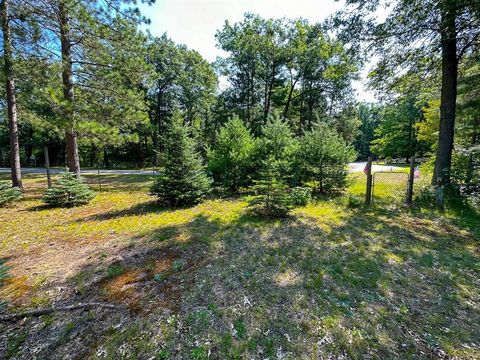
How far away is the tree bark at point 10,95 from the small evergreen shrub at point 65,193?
240 centimetres

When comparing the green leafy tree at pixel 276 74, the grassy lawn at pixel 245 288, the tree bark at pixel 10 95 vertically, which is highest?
the green leafy tree at pixel 276 74

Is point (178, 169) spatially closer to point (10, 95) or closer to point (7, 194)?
point (7, 194)

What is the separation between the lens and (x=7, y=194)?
7.15 m

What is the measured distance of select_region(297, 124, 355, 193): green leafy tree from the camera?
28.3ft

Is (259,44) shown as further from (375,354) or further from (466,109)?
(375,354)

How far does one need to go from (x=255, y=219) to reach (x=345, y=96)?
20.3 m

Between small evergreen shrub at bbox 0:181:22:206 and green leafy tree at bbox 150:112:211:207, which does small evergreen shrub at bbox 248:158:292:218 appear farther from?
small evergreen shrub at bbox 0:181:22:206

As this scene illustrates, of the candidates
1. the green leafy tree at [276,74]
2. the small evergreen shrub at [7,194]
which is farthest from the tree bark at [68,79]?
the green leafy tree at [276,74]

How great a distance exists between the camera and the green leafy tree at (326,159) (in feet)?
28.3

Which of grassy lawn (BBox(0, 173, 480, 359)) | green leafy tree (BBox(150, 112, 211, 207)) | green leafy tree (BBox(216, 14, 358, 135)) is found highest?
green leafy tree (BBox(216, 14, 358, 135))

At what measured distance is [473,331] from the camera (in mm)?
2385

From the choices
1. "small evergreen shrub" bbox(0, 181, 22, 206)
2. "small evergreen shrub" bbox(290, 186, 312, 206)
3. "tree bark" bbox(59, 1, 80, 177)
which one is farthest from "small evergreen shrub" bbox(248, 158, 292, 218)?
"small evergreen shrub" bbox(0, 181, 22, 206)

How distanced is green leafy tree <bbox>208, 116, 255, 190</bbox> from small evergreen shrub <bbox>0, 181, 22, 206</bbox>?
656 centimetres

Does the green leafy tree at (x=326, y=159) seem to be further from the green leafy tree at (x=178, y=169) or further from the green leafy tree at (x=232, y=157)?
the green leafy tree at (x=178, y=169)
